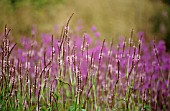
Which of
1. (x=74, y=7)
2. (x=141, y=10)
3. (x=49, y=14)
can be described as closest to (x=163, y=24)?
(x=141, y=10)

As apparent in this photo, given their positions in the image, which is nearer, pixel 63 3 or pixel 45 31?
pixel 45 31

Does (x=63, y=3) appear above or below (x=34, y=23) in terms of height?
above

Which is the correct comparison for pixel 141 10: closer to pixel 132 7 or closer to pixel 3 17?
pixel 132 7

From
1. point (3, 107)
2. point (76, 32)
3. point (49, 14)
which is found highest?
point (49, 14)

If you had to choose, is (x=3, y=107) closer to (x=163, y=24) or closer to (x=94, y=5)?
(x=94, y=5)

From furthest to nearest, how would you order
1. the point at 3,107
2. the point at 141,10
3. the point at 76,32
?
the point at 141,10
the point at 76,32
the point at 3,107

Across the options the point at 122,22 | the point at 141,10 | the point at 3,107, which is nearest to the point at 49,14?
the point at 122,22

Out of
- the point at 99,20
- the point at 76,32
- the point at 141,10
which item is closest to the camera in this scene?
the point at 76,32
